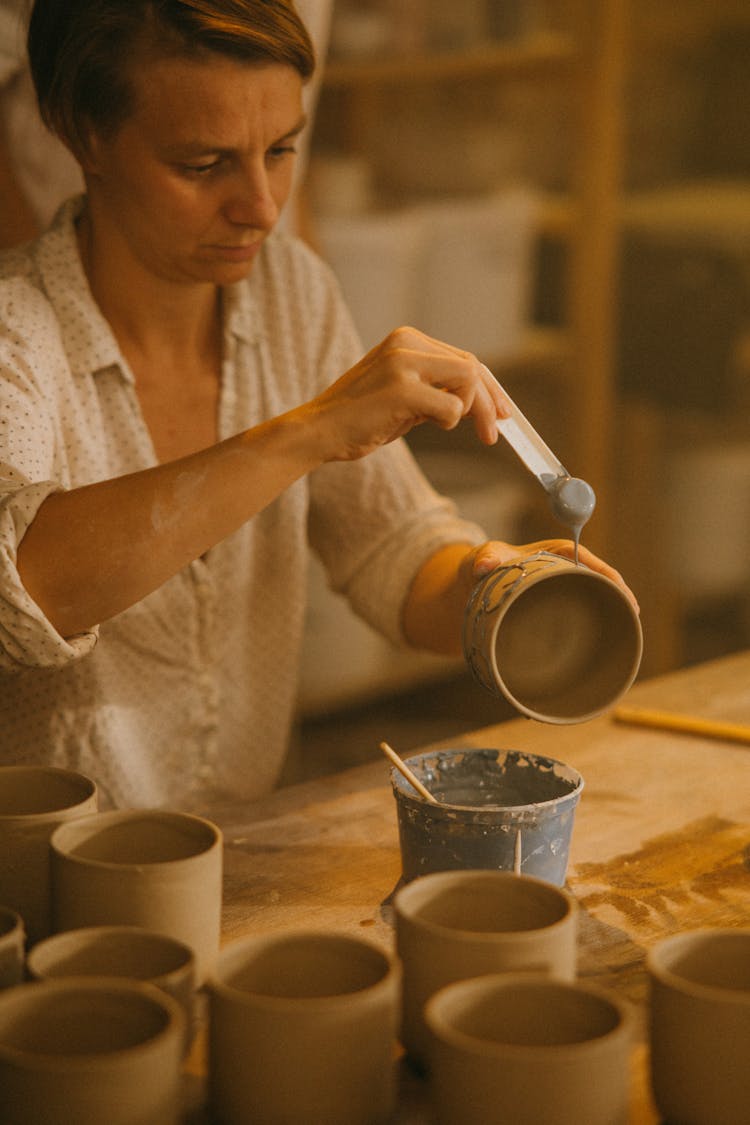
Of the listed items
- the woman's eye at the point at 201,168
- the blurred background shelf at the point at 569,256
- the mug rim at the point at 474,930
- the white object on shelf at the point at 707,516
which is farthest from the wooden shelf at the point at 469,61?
the mug rim at the point at 474,930

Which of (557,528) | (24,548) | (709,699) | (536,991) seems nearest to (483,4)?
(557,528)

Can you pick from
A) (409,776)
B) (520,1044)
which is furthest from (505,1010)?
(409,776)

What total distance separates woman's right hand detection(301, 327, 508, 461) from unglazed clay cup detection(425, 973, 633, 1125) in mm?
588

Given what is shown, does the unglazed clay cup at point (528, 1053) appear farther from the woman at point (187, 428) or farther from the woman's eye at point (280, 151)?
the woman's eye at point (280, 151)

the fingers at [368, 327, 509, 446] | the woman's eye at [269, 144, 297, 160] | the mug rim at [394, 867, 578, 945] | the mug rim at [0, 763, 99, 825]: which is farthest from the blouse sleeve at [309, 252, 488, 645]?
the mug rim at [394, 867, 578, 945]

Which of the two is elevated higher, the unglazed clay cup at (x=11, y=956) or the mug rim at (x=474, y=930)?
the mug rim at (x=474, y=930)

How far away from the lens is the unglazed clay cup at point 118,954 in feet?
2.81

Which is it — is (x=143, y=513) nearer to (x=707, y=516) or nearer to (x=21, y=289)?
(x=21, y=289)

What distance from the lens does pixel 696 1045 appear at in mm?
796

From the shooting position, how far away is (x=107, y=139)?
1.52m

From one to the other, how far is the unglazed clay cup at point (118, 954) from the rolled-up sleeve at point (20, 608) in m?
0.44

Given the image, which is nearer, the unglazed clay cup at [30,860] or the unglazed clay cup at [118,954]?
the unglazed clay cup at [118,954]

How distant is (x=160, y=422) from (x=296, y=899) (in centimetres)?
74

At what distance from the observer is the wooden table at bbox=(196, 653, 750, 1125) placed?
1121mm
